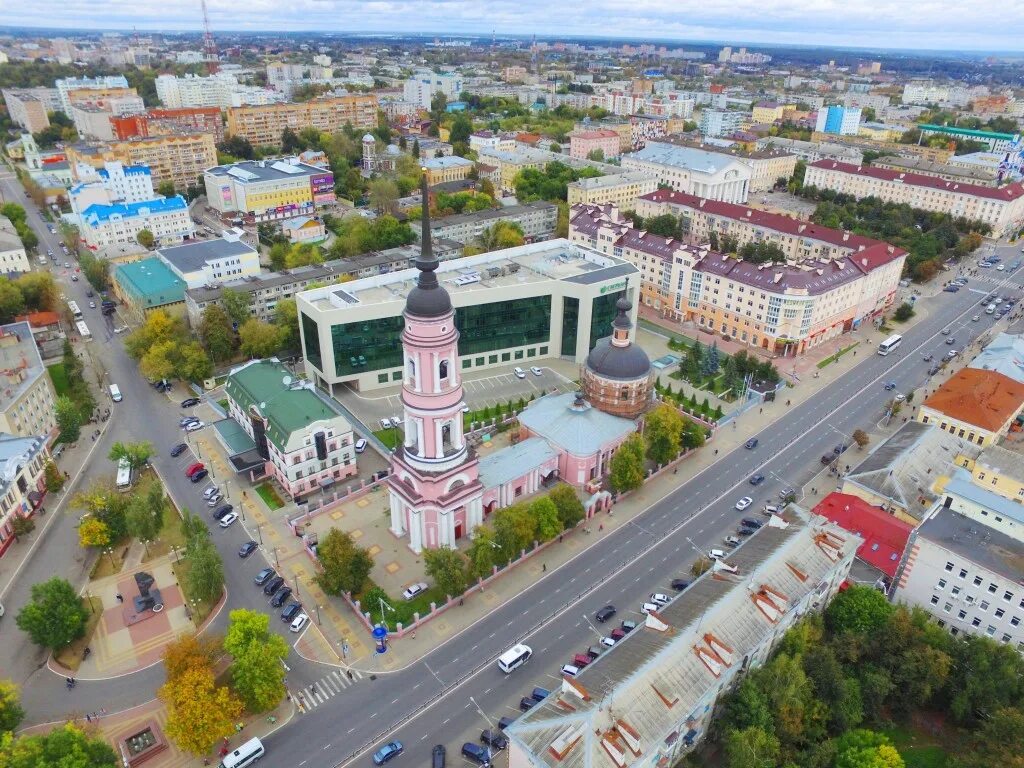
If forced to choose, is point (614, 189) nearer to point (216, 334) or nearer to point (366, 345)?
point (366, 345)

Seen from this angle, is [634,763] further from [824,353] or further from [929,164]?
[929,164]

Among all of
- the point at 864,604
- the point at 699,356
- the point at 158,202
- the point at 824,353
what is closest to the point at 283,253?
the point at 158,202

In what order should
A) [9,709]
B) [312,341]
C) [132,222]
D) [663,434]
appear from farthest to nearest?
1. [132,222]
2. [312,341]
3. [663,434]
4. [9,709]

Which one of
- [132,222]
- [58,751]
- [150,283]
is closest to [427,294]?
[58,751]

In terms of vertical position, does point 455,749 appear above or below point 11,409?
below

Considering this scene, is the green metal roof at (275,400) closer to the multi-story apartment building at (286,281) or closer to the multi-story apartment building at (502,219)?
the multi-story apartment building at (286,281)

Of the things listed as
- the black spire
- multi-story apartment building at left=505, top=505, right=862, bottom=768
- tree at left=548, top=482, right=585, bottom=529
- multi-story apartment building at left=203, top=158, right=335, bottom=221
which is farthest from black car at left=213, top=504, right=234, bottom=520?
multi-story apartment building at left=203, top=158, right=335, bottom=221

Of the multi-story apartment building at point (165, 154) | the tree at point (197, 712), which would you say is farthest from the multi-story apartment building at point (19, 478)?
the multi-story apartment building at point (165, 154)
